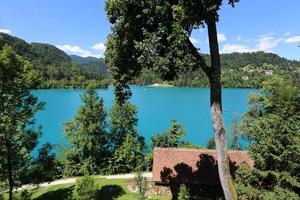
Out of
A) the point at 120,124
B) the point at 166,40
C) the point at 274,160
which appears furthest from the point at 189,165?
the point at 120,124

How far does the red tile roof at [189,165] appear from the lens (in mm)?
20703

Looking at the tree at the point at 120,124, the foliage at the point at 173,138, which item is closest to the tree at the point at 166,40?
the tree at the point at 120,124

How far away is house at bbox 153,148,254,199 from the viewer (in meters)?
20.5

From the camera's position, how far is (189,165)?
21.9 m

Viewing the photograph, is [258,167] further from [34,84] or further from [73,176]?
[73,176]

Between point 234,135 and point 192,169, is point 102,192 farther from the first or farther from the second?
point 234,135

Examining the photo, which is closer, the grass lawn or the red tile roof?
the red tile roof

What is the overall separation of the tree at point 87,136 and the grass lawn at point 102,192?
4.82m

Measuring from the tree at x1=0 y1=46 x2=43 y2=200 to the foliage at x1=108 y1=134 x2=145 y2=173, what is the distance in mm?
15299

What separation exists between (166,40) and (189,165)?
41.0ft

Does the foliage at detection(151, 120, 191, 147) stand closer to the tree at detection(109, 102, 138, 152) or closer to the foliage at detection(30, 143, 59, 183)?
the tree at detection(109, 102, 138, 152)

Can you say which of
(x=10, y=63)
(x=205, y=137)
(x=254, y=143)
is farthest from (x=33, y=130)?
(x=205, y=137)

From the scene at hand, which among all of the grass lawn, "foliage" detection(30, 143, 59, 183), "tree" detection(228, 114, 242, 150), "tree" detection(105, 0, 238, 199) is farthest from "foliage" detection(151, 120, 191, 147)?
"tree" detection(105, 0, 238, 199)

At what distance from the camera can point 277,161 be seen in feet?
47.2
